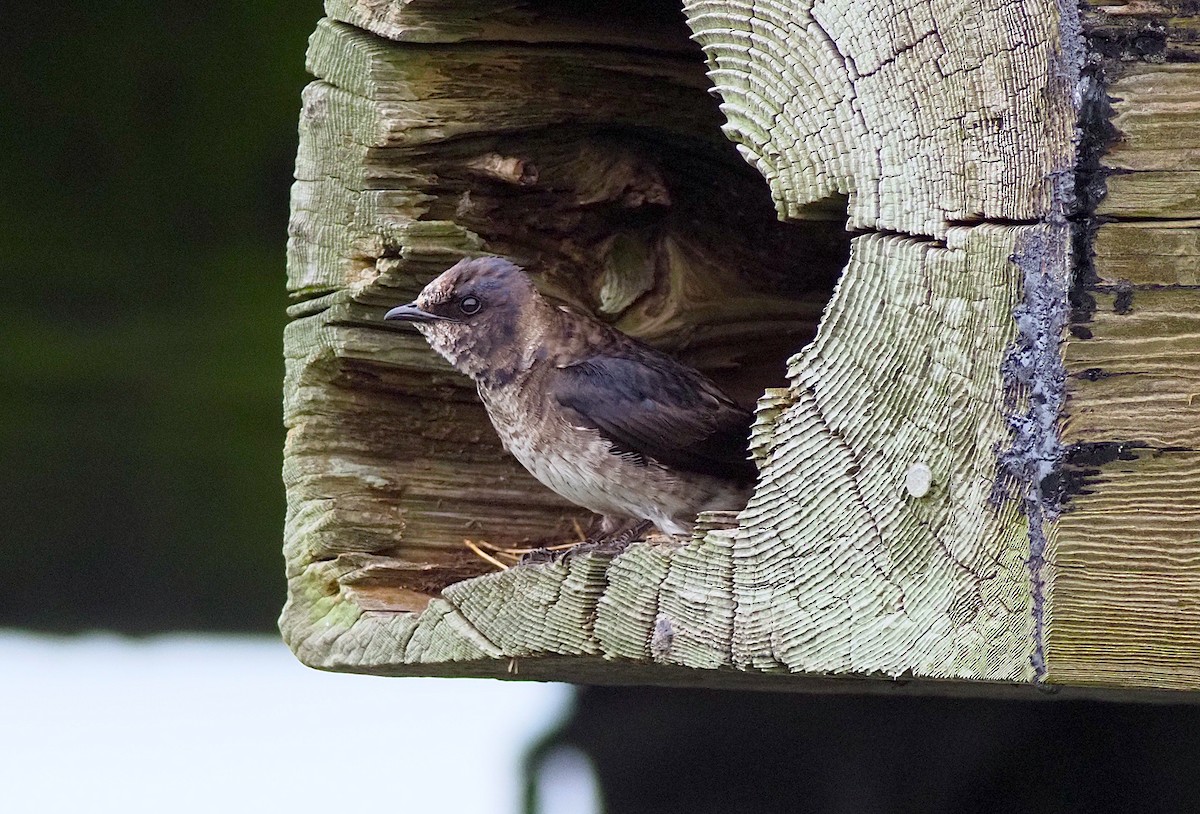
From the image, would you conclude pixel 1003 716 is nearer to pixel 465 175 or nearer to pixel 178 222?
pixel 465 175

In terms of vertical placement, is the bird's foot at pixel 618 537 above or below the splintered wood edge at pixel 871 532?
below

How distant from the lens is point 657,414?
3.06 metres

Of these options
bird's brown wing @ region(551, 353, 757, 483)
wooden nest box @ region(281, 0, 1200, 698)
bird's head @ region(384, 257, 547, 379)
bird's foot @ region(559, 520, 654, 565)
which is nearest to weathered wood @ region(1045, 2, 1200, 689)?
wooden nest box @ region(281, 0, 1200, 698)

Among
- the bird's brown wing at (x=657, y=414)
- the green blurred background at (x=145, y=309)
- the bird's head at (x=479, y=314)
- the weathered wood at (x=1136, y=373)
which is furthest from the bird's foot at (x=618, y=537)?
the green blurred background at (x=145, y=309)

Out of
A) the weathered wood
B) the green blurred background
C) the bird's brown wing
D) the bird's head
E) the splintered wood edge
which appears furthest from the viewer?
the green blurred background

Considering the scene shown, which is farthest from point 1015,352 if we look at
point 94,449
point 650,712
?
point 94,449

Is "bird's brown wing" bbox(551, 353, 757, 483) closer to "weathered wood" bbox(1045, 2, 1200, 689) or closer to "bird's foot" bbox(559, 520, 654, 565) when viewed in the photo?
"bird's foot" bbox(559, 520, 654, 565)

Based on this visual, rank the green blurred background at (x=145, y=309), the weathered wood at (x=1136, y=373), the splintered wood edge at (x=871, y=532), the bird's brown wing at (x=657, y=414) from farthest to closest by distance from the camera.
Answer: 1. the green blurred background at (x=145, y=309)
2. the bird's brown wing at (x=657, y=414)
3. the splintered wood edge at (x=871, y=532)
4. the weathered wood at (x=1136, y=373)

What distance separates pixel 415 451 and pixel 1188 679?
6.69 ft

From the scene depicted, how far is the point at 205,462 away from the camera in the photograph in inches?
185

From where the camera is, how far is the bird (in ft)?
10.0

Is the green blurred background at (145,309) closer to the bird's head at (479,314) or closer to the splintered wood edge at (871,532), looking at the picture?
the bird's head at (479,314)

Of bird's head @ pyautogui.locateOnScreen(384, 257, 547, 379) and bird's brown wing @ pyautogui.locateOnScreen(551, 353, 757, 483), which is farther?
bird's head @ pyautogui.locateOnScreen(384, 257, 547, 379)

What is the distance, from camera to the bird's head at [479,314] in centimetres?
316
